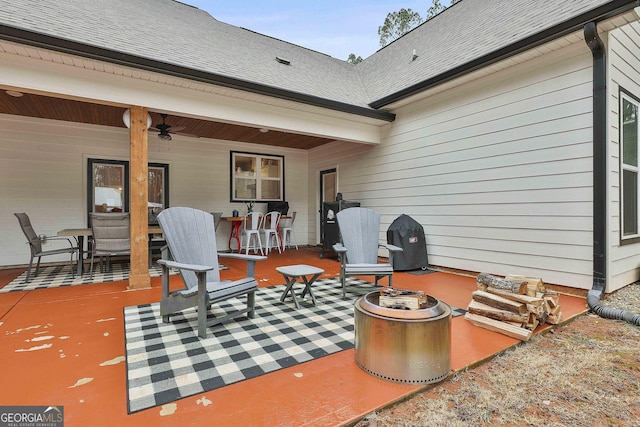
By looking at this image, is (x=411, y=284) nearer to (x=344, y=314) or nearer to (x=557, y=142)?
(x=344, y=314)

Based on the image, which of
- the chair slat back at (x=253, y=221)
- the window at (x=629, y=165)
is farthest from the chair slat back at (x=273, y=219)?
the window at (x=629, y=165)

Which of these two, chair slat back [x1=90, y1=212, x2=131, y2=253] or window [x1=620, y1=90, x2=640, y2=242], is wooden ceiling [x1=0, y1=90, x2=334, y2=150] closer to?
chair slat back [x1=90, y1=212, x2=131, y2=253]

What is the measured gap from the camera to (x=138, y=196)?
159 inches

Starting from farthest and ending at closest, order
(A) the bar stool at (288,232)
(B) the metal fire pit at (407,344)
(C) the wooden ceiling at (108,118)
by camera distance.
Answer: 1. (A) the bar stool at (288,232)
2. (C) the wooden ceiling at (108,118)
3. (B) the metal fire pit at (407,344)

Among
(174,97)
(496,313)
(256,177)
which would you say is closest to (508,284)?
(496,313)

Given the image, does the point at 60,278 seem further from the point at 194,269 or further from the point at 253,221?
the point at 194,269

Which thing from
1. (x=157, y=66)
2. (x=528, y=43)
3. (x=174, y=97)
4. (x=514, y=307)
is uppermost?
(x=528, y=43)

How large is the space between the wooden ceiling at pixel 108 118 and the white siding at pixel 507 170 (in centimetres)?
323

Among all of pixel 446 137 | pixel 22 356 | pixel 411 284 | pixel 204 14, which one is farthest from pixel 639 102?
pixel 204 14

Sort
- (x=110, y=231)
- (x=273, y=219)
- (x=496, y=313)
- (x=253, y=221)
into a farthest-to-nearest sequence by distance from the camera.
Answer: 1. (x=273, y=219)
2. (x=253, y=221)
3. (x=110, y=231)
4. (x=496, y=313)

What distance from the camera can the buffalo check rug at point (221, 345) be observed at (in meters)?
1.85

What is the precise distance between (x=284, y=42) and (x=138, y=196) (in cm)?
596

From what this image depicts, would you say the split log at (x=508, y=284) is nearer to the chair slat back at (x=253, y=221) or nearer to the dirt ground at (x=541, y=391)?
the dirt ground at (x=541, y=391)

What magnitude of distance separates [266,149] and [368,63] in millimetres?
3663
